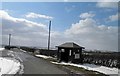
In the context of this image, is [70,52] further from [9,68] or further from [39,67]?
[9,68]

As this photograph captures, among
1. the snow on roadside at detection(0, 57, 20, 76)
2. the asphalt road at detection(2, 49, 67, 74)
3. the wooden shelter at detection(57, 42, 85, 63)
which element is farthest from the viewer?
the wooden shelter at detection(57, 42, 85, 63)

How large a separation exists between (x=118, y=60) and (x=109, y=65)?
139 cm

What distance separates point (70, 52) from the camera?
32750mm

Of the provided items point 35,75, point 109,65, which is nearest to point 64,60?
point 109,65

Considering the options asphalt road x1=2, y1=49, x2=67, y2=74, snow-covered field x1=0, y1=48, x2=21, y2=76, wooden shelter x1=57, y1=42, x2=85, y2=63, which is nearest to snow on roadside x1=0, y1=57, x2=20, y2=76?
snow-covered field x1=0, y1=48, x2=21, y2=76

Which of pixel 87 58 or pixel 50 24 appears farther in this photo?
pixel 50 24

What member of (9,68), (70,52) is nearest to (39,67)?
(9,68)

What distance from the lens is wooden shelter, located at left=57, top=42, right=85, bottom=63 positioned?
32287mm

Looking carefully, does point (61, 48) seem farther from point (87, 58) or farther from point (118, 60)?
point (118, 60)

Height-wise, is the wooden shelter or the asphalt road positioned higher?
the wooden shelter

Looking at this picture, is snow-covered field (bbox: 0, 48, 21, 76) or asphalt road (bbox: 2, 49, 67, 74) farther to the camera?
asphalt road (bbox: 2, 49, 67, 74)

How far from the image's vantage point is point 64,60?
34.0 m

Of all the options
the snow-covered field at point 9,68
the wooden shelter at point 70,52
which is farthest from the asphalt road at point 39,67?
the wooden shelter at point 70,52

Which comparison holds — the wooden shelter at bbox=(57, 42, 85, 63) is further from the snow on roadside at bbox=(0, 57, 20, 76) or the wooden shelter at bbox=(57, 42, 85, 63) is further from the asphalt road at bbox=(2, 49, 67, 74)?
the snow on roadside at bbox=(0, 57, 20, 76)
